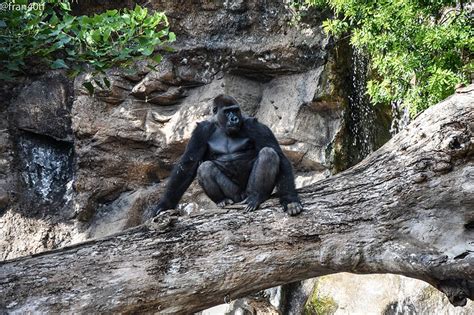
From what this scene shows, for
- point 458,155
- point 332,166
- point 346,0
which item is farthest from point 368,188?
point 332,166

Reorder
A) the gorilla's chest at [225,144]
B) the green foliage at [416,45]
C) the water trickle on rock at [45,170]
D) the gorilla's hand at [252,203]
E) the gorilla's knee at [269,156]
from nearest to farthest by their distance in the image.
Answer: the gorilla's hand at [252,203]
the gorilla's knee at [269,156]
the gorilla's chest at [225,144]
the green foliage at [416,45]
the water trickle on rock at [45,170]

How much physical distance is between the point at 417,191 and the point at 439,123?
0.50 meters

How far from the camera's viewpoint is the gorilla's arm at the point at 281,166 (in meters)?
4.88

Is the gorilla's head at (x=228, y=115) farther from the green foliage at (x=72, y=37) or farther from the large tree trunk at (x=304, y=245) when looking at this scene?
the large tree trunk at (x=304, y=245)

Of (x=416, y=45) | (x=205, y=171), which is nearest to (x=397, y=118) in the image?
(x=416, y=45)

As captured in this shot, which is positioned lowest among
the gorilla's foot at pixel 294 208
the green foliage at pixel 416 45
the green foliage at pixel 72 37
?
the gorilla's foot at pixel 294 208

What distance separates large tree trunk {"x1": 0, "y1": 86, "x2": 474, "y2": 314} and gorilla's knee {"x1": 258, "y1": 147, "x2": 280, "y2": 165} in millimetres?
673

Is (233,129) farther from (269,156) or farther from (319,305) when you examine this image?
(319,305)

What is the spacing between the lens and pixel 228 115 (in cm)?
616

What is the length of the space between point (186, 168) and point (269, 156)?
933 mm

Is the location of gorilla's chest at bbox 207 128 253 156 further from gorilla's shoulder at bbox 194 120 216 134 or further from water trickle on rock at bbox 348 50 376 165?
water trickle on rock at bbox 348 50 376 165

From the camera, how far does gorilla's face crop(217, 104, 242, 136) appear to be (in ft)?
19.9

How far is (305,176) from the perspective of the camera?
28.5 feet

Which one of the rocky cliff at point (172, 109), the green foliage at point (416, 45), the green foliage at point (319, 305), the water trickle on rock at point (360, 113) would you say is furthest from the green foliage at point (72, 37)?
the water trickle on rock at point (360, 113)
